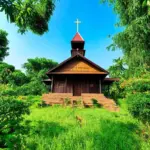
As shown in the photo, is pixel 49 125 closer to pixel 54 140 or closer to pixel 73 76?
pixel 54 140

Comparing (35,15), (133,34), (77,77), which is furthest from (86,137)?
(77,77)

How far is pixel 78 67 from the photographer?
18812mm

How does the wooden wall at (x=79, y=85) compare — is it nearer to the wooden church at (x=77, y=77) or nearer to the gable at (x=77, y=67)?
the wooden church at (x=77, y=77)

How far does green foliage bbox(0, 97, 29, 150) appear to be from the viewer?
3.89 meters

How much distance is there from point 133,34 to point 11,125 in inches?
297

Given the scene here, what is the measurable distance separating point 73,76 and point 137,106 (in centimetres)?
1094

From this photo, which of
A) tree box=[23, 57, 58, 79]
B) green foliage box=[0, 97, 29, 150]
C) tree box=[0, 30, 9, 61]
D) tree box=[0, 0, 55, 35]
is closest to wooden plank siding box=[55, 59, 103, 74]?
tree box=[0, 0, 55, 35]

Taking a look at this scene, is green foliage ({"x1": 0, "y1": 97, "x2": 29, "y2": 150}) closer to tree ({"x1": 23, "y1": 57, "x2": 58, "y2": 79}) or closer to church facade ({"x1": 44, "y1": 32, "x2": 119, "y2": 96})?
church facade ({"x1": 44, "y1": 32, "x2": 119, "y2": 96})

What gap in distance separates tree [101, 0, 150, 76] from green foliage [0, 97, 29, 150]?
268 inches

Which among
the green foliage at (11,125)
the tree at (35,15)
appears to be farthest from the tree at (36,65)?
the green foliage at (11,125)

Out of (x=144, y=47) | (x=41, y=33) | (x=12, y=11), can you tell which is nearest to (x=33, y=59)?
(x=144, y=47)

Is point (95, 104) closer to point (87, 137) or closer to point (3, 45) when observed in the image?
point (87, 137)

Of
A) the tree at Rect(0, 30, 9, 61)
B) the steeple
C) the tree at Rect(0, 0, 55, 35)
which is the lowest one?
the tree at Rect(0, 0, 55, 35)

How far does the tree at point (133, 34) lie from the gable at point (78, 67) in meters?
6.50
